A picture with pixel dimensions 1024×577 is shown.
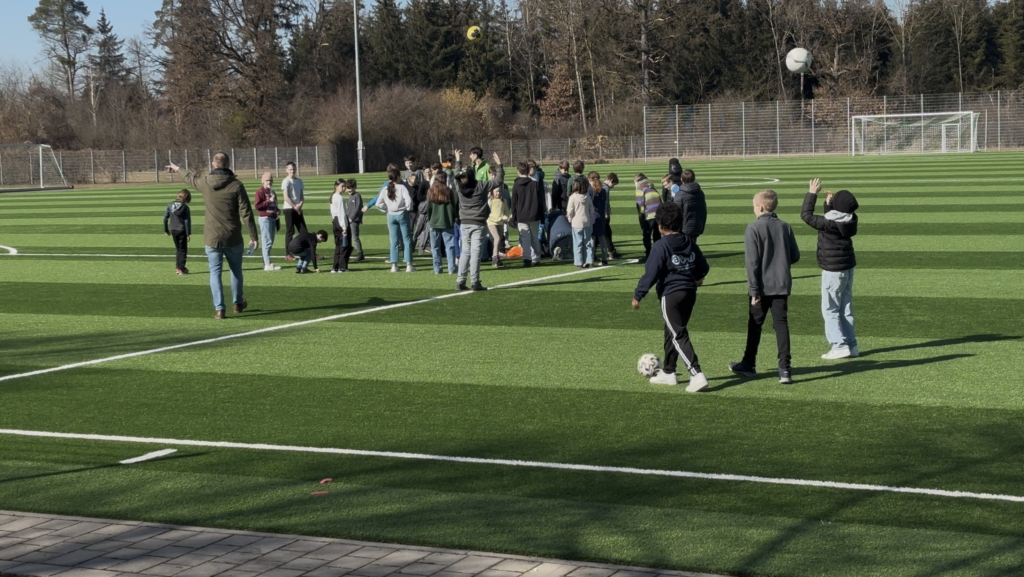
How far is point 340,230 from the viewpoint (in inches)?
804

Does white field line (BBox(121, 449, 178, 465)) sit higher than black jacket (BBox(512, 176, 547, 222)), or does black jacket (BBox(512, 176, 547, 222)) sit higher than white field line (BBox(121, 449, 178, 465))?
black jacket (BBox(512, 176, 547, 222))

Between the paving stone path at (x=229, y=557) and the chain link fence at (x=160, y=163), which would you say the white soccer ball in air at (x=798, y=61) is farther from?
the paving stone path at (x=229, y=557)

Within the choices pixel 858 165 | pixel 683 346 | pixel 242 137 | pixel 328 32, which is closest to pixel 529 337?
pixel 683 346

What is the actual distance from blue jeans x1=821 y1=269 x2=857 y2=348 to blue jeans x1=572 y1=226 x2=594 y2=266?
862 cm

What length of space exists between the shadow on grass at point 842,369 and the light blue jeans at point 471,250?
683 cm

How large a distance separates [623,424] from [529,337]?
4.23 m

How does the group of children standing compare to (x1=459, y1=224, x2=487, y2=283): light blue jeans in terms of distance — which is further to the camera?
(x1=459, y1=224, x2=487, y2=283): light blue jeans

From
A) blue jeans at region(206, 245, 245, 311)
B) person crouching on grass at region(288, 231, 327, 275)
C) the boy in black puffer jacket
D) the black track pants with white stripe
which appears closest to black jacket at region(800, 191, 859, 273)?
the boy in black puffer jacket

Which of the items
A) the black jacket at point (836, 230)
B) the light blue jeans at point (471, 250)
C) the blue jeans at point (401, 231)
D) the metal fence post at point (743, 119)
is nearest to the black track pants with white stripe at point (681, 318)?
the black jacket at point (836, 230)

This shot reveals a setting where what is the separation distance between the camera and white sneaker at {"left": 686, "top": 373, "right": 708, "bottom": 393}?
10211 millimetres

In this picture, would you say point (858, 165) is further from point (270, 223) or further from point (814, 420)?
point (814, 420)

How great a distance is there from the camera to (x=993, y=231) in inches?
931

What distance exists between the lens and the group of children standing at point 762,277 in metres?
10.1

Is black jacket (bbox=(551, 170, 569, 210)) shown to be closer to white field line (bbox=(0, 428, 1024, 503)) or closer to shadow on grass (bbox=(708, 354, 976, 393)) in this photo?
shadow on grass (bbox=(708, 354, 976, 393))
